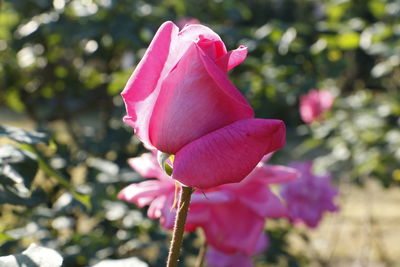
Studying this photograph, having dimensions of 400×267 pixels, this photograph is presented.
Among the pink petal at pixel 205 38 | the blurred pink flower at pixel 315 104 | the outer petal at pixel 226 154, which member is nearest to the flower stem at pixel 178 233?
the outer petal at pixel 226 154

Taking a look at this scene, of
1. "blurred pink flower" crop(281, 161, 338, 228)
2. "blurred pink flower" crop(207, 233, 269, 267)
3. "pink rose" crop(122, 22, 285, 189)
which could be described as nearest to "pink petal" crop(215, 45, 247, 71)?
"pink rose" crop(122, 22, 285, 189)

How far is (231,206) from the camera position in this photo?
38.2 inches

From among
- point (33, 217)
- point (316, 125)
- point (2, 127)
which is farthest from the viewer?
point (316, 125)

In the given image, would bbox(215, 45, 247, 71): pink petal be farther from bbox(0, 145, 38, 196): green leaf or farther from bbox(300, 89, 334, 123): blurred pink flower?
bbox(300, 89, 334, 123): blurred pink flower

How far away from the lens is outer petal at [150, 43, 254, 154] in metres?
0.58

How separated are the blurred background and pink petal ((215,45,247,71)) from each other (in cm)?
31

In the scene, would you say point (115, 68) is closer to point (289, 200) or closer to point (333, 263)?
point (289, 200)

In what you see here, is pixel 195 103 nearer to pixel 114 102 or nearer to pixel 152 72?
pixel 152 72

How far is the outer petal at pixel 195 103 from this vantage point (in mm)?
581

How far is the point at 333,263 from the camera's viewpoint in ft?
13.0

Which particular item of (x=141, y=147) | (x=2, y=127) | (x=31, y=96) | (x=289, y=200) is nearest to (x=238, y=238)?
(x=2, y=127)

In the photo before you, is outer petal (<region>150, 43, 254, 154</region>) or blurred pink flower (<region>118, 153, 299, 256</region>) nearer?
outer petal (<region>150, 43, 254, 154</region>)

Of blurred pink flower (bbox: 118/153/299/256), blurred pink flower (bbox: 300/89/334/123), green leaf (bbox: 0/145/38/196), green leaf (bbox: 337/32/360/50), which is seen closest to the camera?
green leaf (bbox: 0/145/38/196)

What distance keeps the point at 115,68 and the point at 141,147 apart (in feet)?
1.52
